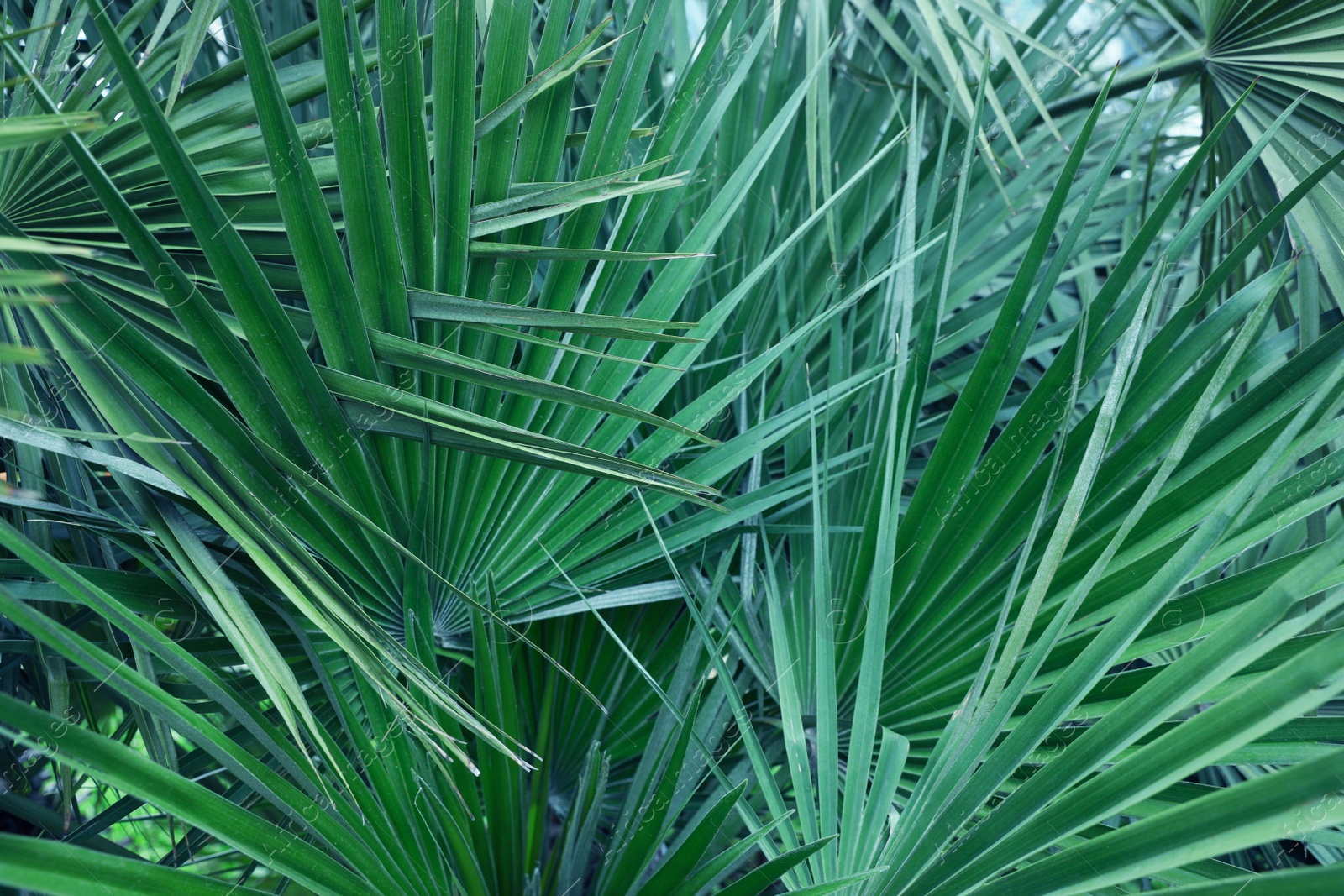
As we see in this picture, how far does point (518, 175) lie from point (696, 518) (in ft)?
1.23

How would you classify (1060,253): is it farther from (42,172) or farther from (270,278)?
(42,172)

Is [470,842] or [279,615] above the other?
[279,615]

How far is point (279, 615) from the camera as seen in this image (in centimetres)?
70

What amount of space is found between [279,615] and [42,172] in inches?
16.9

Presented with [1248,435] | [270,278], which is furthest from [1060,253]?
[270,278]

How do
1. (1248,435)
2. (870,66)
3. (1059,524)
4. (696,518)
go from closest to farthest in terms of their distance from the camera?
(1059,524), (1248,435), (696,518), (870,66)

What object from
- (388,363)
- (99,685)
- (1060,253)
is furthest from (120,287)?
(1060,253)

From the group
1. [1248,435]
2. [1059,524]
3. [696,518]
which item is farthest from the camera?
[696,518]

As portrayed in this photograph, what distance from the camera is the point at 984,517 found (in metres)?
0.73

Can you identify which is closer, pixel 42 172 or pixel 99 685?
pixel 42 172

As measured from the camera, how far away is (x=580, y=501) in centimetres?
81

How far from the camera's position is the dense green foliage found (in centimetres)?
49

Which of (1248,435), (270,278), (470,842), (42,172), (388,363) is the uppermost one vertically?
(42,172)

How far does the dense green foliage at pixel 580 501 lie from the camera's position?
0.49 m
